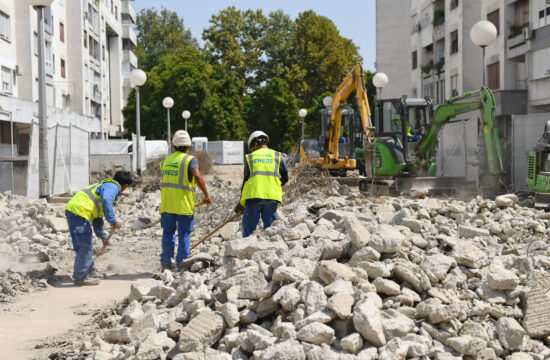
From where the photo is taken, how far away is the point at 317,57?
54.5m

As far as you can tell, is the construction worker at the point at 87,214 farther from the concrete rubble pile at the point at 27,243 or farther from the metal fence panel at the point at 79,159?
the metal fence panel at the point at 79,159

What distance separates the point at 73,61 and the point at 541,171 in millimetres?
37152

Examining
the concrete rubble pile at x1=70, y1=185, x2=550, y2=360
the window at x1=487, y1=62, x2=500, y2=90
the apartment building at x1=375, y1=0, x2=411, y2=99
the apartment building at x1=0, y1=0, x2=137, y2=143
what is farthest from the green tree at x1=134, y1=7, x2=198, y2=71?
the concrete rubble pile at x1=70, y1=185, x2=550, y2=360

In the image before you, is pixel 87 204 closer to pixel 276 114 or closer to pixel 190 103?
pixel 190 103

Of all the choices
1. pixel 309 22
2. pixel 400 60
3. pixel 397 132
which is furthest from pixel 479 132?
pixel 309 22

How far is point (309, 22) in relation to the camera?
55.4 metres

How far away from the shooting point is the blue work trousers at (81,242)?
8.23 metres

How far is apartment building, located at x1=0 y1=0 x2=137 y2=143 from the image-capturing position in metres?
29.5

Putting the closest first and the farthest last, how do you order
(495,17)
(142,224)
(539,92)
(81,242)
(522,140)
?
(81,242)
(142,224)
(522,140)
(539,92)
(495,17)

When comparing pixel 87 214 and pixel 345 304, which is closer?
pixel 345 304

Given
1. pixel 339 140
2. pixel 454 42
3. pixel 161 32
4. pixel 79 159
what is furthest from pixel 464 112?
pixel 161 32

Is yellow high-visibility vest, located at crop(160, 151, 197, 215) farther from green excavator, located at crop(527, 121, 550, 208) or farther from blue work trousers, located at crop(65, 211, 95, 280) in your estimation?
green excavator, located at crop(527, 121, 550, 208)

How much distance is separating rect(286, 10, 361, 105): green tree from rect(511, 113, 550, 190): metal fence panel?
4007 cm

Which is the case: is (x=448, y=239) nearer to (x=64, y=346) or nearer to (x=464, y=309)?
(x=464, y=309)
